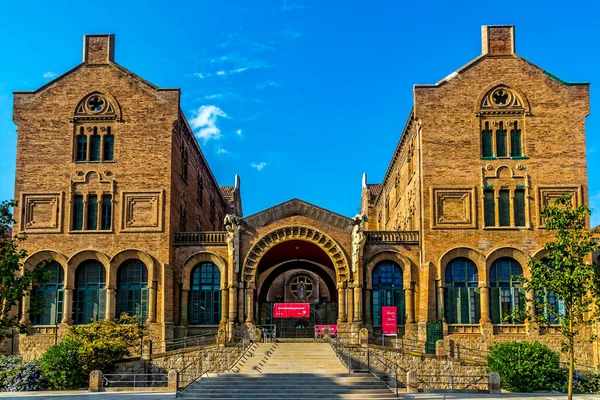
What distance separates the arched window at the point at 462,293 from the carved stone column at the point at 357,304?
14.4 ft

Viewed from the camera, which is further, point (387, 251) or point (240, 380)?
point (387, 251)

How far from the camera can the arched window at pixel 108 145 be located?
41688 millimetres

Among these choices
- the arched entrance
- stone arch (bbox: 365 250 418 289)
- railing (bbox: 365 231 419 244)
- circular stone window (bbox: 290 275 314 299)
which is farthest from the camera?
circular stone window (bbox: 290 275 314 299)

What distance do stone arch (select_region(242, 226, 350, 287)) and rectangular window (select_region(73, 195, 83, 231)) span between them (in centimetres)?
923

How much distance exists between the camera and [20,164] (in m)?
41.3

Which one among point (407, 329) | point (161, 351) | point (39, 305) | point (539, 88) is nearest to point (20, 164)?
point (161, 351)

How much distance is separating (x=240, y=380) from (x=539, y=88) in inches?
901

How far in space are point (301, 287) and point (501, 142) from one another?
18.3 metres

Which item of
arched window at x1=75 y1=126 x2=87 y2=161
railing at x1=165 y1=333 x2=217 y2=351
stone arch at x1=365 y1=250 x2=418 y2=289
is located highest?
arched window at x1=75 y1=126 x2=87 y2=161

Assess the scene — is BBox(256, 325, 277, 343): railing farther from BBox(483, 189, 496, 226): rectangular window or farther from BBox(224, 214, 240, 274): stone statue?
BBox(483, 189, 496, 226): rectangular window

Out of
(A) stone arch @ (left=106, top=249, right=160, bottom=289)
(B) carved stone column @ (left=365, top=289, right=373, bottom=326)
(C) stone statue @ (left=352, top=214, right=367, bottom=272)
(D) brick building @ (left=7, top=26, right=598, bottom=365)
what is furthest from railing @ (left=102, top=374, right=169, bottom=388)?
(C) stone statue @ (left=352, top=214, right=367, bottom=272)

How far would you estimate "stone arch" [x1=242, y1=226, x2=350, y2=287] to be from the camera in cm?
4050

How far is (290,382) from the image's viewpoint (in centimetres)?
2903

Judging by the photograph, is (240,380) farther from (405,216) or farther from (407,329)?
(405,216)
